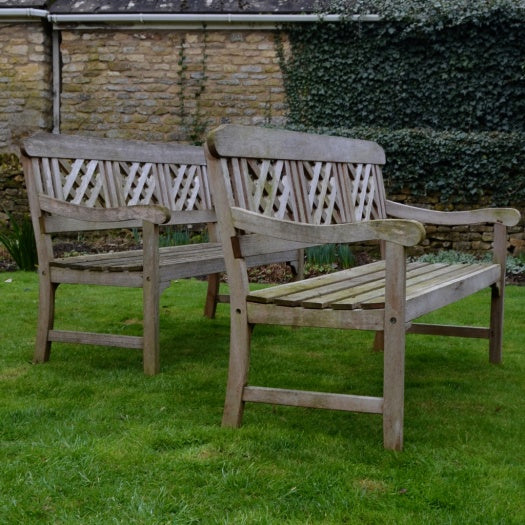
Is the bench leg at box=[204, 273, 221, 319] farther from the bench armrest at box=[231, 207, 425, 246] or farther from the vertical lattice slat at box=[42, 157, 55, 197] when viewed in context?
the bench armrest at box=[231, 207, 425, 246]

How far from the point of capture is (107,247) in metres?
10.1

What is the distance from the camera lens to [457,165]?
10.5 meters

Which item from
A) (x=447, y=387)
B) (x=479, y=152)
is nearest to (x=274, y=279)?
(x=479, y=152)

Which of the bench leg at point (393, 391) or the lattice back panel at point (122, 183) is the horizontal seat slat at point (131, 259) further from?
the bench leg at point (393, 391)

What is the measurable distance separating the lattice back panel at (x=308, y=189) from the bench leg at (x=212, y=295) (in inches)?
54.3

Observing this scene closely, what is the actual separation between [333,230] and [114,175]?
2.34 m

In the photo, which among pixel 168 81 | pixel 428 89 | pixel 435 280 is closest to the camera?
pixel 435 280

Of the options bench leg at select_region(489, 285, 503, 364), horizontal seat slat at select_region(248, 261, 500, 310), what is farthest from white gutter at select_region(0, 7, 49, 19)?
bench leg at select_region(489, 285, 503, 364)

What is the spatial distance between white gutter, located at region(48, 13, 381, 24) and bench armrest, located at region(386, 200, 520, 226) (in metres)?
7.07

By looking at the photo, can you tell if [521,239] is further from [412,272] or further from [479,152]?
[412,272]

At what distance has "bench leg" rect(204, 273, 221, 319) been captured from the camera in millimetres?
5534

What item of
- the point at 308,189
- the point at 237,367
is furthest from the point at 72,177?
the point at 237,367

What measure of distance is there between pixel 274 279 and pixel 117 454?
18.3 ft

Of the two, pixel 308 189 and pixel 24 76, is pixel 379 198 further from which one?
pixel 24 76
